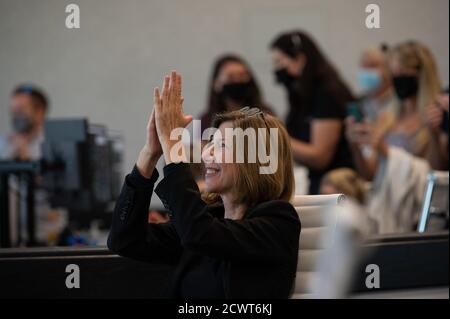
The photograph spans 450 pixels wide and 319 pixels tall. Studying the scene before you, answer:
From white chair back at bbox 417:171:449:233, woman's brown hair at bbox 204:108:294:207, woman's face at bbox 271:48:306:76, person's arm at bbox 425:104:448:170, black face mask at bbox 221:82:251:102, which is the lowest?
white chair back at bbox 417:171:449:233

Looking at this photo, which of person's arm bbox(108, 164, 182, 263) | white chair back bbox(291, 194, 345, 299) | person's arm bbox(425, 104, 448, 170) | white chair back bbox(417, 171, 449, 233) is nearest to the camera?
person's arm bbox(108, 164, 182, 263)

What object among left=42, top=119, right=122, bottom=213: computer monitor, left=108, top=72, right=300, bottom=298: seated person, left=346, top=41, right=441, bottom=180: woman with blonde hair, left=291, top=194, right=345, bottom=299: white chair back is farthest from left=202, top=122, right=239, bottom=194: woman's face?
left=42, top=119, right=122, bottom=213: computer monitor

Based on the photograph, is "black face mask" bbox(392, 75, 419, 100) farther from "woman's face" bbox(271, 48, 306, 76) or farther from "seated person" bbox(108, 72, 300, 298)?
"seated person" bbox(108, 72, 300, 298)

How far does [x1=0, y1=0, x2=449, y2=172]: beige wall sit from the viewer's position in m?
6.00

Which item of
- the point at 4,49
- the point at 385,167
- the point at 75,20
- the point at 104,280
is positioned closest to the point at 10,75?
the point at 4,49

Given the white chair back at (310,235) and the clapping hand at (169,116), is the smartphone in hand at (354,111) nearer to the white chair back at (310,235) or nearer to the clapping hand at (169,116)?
the white chair back at (310,235)

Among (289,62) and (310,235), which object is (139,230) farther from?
(289,62)

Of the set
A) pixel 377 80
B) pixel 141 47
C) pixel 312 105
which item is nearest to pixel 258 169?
pixel 312 105

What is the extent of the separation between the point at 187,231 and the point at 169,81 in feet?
0.85

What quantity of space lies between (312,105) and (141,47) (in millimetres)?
2603

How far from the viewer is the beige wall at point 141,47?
6.00 m

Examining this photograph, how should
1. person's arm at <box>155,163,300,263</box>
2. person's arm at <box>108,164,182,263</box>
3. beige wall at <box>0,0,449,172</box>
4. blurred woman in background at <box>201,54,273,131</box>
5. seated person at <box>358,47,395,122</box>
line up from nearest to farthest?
person's arm at <box>155,163,300,263</box>
person's arm at <box>108,164,182,263</box>
blurred woman in background at <box>201,54,273,131</box>
seated person at <box>358,47,395,122</box>
beige wall at <box>0,0,449,172</box>

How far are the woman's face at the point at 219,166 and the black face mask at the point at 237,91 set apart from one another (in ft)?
7.79

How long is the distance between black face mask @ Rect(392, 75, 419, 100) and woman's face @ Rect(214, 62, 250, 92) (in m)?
0.72
